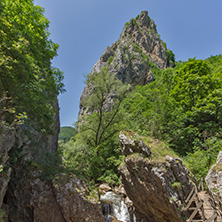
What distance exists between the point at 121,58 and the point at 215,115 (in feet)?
107

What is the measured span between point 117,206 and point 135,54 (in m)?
41.0

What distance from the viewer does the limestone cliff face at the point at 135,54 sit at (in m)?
40.3

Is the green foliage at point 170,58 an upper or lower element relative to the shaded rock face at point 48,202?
upper

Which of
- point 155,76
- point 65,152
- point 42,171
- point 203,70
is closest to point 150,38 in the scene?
point 155,76

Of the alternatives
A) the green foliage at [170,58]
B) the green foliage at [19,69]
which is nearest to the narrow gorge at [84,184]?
the green foliage at [19,69]

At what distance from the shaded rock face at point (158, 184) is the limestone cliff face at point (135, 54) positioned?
3189cm

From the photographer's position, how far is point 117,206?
37.9 feet

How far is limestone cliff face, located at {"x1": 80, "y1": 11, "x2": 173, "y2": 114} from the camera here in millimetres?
40281

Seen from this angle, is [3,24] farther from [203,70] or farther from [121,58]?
[121,58]

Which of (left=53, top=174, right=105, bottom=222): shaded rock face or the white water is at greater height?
(left=53, top=174, right=105, bottom=222): shaded rock face

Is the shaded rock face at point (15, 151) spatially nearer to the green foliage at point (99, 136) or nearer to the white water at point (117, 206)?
the green foliage at point (99, 136)

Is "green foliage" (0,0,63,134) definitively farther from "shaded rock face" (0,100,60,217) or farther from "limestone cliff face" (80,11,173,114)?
"limestone cliff face" (80,11,173,114)

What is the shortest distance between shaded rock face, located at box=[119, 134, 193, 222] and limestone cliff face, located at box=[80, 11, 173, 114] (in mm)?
31894

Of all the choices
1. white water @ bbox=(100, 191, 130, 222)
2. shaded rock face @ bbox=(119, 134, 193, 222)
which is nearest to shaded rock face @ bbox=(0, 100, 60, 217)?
shaded rock face @ bbox=(119, 134, 193, 222)
